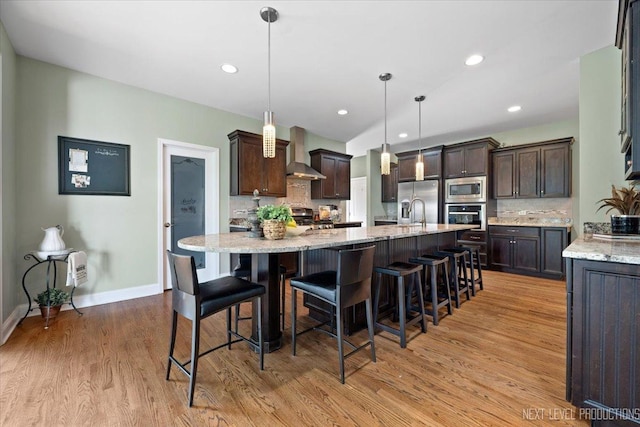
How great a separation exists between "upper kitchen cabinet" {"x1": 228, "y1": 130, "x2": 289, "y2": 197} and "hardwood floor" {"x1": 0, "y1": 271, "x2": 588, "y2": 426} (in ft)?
7.26

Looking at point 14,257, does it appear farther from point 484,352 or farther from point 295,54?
point 484,352

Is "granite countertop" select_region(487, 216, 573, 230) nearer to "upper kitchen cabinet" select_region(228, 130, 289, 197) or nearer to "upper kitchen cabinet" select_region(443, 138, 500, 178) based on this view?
"upper kitchen cabinet" select_region(443, 138, 500, 178)

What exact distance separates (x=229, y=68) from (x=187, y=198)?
6.35ft

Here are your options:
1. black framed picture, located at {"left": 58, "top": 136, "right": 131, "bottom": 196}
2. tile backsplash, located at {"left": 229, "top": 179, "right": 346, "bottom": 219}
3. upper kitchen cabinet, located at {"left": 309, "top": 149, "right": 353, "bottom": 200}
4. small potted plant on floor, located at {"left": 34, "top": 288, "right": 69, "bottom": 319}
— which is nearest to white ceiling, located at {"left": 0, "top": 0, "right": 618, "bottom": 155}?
black framed picture, located at {"left": 58, "top": 136, "right": 131, "bottom": 196}

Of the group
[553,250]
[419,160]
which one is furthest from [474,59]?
[553,250]

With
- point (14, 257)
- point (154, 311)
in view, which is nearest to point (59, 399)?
point (154, 311)

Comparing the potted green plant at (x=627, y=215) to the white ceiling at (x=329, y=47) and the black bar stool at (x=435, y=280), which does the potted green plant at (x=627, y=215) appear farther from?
the white ceiling at (x=329, y=47)

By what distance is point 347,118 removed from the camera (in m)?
4.65

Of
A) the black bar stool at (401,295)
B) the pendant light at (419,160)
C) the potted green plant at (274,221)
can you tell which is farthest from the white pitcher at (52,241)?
the pendant light at (419,160)

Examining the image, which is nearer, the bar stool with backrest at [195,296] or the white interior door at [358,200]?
the bar stool with backrest at [195,296]

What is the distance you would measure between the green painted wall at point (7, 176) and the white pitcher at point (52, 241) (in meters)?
0.23

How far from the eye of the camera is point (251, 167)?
4270mm

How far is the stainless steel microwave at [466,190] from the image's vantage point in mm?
4969

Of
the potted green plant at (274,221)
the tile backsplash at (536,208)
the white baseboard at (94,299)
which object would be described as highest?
the tile backsplash at (536,208)
